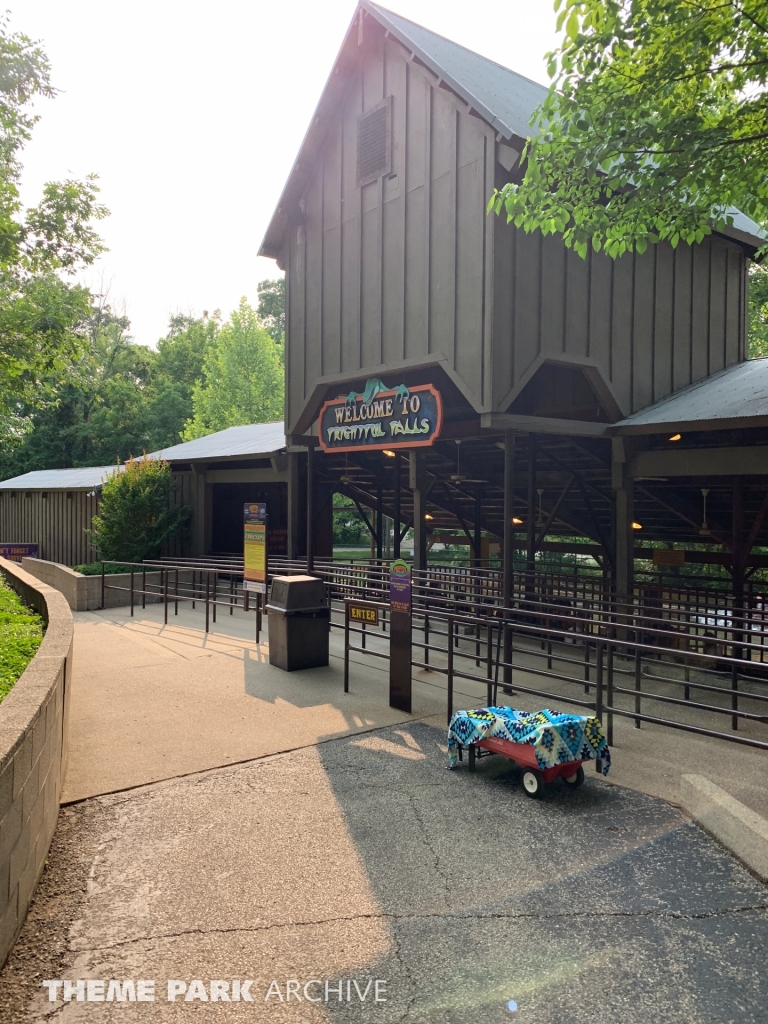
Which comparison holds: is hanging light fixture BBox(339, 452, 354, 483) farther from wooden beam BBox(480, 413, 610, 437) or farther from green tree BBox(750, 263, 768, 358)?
green tree BBox(750, 263, 768, 358)

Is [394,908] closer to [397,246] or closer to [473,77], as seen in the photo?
[397,246]

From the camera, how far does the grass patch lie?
5.66 meters

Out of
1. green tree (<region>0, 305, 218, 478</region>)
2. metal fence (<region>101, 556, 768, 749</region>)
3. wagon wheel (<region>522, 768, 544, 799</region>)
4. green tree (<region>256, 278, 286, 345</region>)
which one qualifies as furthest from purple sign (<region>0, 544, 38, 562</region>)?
green tree (<region>256, 278, 286, 345</region>)

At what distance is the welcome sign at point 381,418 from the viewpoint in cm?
1080

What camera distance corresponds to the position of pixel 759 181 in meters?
7.61

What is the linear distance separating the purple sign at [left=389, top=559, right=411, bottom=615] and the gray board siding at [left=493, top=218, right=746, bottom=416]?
300cm

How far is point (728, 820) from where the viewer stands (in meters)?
4.86

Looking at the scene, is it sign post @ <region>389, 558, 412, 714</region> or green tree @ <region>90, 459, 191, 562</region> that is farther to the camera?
green tree @ <region>90, 459, 191, 562</region>

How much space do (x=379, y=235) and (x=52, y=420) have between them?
1448 inches

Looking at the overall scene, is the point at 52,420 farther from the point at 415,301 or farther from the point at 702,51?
the point at 702,51

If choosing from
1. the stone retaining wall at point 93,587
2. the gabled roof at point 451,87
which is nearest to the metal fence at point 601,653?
the stone retaining wall at point 93,587

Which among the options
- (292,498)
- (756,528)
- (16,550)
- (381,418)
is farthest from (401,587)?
(16,550)

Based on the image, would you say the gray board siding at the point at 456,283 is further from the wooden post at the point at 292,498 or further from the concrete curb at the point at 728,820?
the concrete curb at the point at 728,820

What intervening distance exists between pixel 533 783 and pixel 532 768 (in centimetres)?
11
